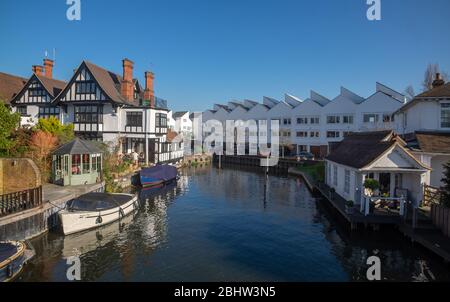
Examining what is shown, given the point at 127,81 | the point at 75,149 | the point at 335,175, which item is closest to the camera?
the point at 75,149

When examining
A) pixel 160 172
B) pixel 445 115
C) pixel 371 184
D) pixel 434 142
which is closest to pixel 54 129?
pixel 160 172

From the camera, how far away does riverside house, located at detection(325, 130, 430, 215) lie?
1973 centimetres

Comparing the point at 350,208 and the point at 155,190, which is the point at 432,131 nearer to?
the point at 350,208

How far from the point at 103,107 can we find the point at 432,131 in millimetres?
35782

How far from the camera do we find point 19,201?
1783cm

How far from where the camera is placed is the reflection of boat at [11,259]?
1278 centimetres

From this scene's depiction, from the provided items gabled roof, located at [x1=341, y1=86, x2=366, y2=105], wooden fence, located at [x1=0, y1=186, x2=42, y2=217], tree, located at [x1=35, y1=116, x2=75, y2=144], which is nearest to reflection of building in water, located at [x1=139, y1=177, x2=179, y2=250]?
wooden fence, located at [x1=0, y1=186, x2=42, y2=217]

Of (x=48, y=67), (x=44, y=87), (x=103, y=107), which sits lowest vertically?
A: (x=103, y=107)

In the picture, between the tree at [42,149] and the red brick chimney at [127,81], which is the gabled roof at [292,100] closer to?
the red brick chimney at [127,81]

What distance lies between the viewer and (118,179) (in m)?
33.4

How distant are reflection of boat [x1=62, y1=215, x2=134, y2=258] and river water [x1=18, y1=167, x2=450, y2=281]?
0.05 metres

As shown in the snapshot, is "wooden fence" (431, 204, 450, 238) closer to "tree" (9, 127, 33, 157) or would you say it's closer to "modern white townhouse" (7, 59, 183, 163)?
"tree" (9, 127, 33, 157)

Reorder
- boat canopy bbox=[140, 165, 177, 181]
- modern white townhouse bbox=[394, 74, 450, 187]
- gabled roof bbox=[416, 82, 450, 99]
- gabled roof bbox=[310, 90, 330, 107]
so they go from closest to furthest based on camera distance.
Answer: modern white townhouse bbox=[394, 74, 450, 187] → gabled roof bbox=[416, 82, 450, 99] → boat canopy bbox=[140, 165, 177, 181] → gabled roof bbox=[310, 90, 330, 107]

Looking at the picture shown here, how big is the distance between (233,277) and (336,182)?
1715 centimetres
